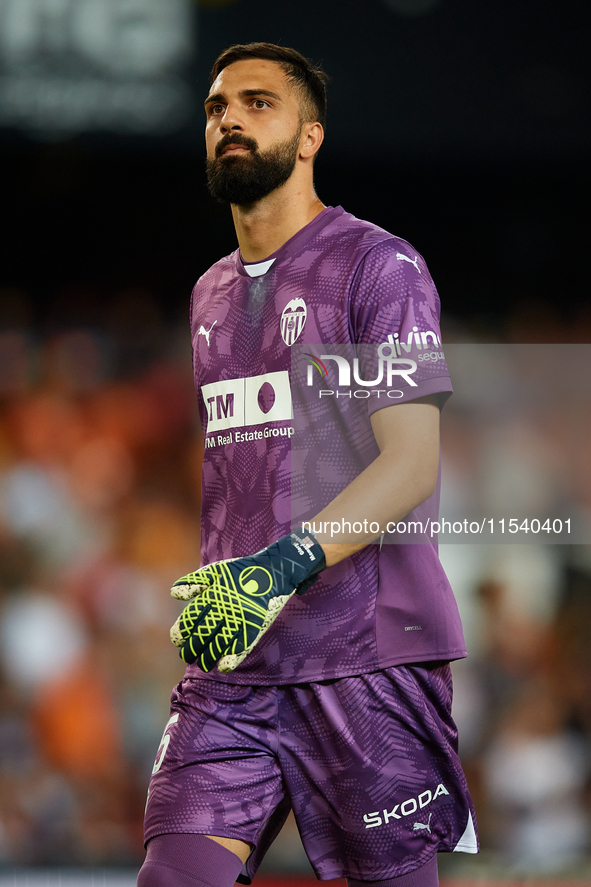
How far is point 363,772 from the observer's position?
125cm

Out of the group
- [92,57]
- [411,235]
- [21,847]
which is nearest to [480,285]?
[411,235]

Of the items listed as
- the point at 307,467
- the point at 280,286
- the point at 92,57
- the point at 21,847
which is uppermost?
the point at 92,57

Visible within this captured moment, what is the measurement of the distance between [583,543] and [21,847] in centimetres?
197

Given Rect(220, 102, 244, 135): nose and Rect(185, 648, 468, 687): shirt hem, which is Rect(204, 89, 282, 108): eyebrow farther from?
Rect(185, 648, 468, 687): shirt hem

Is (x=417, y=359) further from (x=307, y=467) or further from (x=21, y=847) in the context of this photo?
(x=21, y=847)

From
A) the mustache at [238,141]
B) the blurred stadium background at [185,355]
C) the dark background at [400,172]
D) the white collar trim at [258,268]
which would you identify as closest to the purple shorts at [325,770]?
the white collar trim at [258,268]

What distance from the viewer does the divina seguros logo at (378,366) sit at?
1.21m

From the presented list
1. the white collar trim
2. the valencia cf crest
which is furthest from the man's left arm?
the white collar trim

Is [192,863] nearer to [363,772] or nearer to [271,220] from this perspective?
[363,772]

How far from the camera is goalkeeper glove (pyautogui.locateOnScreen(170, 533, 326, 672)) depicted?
106 cm

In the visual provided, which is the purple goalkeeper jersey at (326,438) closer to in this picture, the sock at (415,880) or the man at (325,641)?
the man at (325,641)

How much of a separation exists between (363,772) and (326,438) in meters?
0.43

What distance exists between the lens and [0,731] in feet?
9.91

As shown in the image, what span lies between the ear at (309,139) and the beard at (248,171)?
4 centimetres
